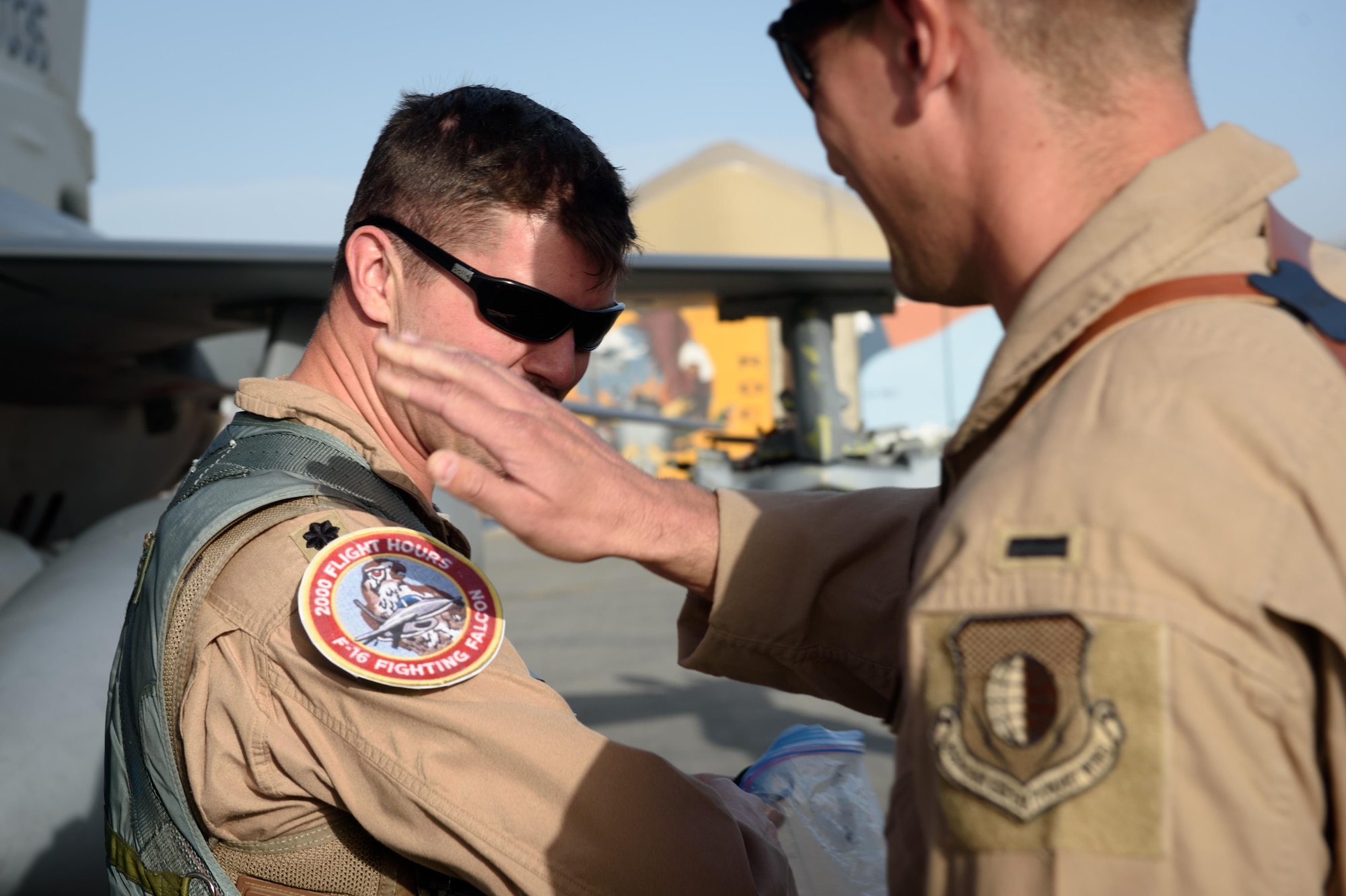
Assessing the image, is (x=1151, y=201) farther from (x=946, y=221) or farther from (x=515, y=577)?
(x=515, y=577)

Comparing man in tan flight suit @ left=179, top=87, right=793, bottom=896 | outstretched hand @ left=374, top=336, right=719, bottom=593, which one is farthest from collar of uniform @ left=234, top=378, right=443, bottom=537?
outstretched hand @ left=374, top=336, right=719, bottom=593

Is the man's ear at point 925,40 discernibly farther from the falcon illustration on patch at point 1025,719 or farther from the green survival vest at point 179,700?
the green survival vest at point 179,700

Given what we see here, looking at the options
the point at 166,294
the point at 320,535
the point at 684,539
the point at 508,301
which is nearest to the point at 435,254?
the point at 508,301

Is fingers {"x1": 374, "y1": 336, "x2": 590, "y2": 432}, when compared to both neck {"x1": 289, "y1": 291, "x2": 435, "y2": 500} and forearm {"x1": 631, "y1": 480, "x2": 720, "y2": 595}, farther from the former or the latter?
neck {"x1": 289, "y1": 291, "x2": 435, "y2": 500}

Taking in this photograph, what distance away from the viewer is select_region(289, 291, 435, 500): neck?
1789 mm

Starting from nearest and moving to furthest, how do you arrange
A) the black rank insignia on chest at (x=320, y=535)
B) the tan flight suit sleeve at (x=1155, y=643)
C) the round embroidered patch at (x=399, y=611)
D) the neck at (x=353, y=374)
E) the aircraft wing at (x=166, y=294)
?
the tan flight suit sleeve at (x=1155, y=643), the round embroidered patch at (x=399, y=611), the black rank insignia on chest at (x=320, y=535), the neck at (x=353, y=374), the aircraft wing at (x=166, y=294)

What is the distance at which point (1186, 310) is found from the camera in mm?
855

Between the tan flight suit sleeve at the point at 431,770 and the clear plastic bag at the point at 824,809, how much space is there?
23.0 inches

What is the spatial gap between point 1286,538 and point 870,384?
99.7ft

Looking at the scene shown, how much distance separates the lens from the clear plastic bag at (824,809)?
1.97 m

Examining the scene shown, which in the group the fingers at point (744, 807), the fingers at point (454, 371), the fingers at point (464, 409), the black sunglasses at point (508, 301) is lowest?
the fingers at point (744, 807)

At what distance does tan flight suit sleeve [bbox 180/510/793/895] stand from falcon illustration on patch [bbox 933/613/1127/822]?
2.07ft

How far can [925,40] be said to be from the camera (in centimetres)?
100

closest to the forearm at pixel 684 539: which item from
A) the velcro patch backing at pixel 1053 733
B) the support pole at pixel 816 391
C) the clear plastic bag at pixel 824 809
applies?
the velcro patch backing at pixel 1053 733
